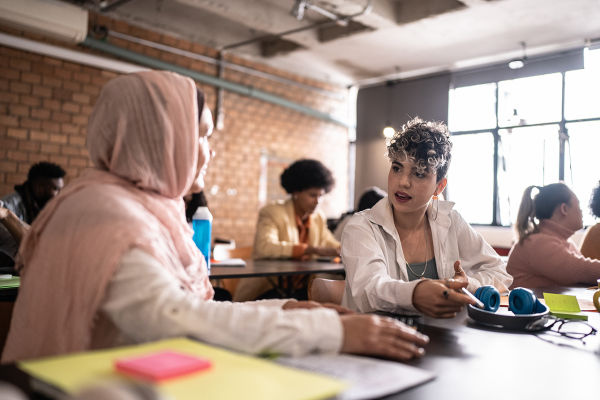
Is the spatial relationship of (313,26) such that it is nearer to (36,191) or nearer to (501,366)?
(36,191)

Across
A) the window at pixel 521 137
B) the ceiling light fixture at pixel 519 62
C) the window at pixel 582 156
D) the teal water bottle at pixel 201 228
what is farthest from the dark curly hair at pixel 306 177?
the window at pixel 582 156

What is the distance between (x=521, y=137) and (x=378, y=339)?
7.08m

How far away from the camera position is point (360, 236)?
6.09ft

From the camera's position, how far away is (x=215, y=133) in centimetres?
696

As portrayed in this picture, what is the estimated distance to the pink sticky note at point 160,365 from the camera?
24.2 inches

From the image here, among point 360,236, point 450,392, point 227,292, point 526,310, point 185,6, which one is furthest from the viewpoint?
point 185,6

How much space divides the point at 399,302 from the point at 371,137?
Answer: 290 inches

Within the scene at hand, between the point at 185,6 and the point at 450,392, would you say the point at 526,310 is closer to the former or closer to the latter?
the point at 450,392

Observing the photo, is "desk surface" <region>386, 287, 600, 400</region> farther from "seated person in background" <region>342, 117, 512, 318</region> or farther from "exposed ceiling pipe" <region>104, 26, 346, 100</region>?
"exposed ceiling pipe" <region>104, 26, 346, 100</region>

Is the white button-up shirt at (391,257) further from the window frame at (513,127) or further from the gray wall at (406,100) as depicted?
the window frame at (513,127)

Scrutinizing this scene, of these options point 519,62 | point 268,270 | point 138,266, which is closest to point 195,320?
point 138,266

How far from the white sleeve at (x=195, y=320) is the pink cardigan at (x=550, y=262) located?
7.86ft

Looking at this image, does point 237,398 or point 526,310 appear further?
point 526,310

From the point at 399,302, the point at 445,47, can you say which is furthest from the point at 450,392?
the point at 445,47
